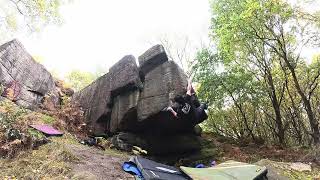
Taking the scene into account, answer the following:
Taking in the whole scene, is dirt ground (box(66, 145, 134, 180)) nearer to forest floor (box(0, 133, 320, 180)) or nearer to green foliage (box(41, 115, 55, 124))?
forest floor (box(0, 133, 320, 180))

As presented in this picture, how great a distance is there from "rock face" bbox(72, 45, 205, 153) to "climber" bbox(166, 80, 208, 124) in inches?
10.8

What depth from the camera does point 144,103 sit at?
A: 42.0 feet

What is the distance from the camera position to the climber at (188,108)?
38.9 ft

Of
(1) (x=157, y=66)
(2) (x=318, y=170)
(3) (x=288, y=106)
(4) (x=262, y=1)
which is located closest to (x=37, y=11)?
(1) (x=157, y=66)

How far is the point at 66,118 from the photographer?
14.4 meters

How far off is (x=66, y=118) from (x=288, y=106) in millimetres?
20014

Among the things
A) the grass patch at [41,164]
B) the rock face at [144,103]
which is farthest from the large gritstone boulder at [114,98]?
the grass patch at [41,164]


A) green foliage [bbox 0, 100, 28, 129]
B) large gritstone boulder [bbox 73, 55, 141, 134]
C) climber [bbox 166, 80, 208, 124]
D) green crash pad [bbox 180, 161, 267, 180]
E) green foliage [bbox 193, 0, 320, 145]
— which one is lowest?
green crash pad [bbox 180, 161, 267, 180]

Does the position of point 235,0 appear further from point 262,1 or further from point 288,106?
point 288,106

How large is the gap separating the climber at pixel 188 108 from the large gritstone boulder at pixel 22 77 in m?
6.77

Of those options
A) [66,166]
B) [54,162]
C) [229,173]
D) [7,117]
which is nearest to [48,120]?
[7,117]

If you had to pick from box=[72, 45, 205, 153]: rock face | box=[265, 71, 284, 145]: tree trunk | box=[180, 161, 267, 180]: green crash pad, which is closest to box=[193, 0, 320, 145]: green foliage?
box=[265, 71, 284, 145]: tree trunk

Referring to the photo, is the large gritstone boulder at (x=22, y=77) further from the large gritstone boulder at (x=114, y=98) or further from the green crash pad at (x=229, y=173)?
the green crash pad at (x=229, y=173)

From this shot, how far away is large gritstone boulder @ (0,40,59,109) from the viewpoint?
13400mm
